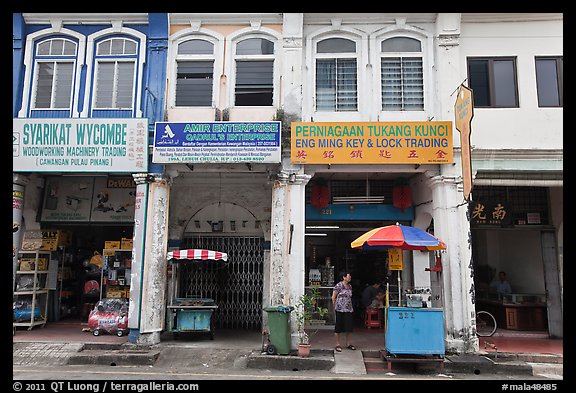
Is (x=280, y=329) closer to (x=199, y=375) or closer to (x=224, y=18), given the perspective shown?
(x=199, y=375)

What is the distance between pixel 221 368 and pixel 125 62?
8387mm

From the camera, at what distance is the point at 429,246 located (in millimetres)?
9820

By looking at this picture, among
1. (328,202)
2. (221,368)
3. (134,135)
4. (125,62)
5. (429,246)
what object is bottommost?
(221,368)

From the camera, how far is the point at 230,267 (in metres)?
14.0

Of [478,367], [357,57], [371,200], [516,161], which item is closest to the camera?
[478,367]

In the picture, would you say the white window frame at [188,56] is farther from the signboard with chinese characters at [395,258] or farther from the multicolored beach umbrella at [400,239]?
the signboard with chinese characters at [395,258]

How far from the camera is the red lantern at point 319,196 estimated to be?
45.6 ft

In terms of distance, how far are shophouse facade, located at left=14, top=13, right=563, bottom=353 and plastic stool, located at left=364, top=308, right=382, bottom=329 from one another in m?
1.47

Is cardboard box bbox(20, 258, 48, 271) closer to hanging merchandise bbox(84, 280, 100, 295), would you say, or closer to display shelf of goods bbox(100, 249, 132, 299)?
hanging merchandise bbox(84, 280, 100, 295)

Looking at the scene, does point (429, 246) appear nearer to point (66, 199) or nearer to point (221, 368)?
point (221, 368)

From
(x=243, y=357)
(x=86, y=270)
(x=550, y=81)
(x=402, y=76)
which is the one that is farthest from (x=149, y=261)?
(x=550, y=81)

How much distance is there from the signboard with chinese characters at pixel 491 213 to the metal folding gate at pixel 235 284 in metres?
6.44

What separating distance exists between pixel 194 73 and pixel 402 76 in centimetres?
561
